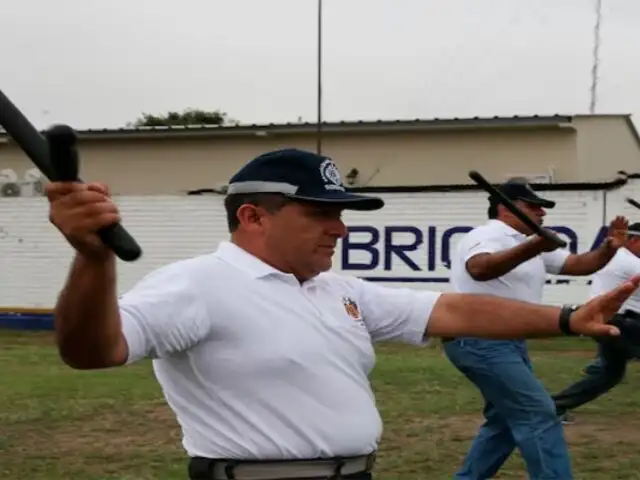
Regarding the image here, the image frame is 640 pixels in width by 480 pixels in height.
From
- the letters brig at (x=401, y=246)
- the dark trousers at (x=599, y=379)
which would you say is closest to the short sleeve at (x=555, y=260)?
the dark trousers at (x=599, y=379)

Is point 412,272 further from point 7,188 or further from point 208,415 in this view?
point 208,415

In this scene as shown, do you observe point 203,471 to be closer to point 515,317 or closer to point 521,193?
point 515,317

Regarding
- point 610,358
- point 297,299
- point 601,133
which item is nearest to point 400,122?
point 601,133

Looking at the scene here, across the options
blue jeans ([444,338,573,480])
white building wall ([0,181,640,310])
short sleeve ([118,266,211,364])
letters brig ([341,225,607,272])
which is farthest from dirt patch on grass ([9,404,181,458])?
letters brig ([341,225,607,272])

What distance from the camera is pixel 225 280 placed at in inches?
127

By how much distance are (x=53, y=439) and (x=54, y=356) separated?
774 cm

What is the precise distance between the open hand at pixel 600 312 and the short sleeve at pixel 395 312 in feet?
1.76

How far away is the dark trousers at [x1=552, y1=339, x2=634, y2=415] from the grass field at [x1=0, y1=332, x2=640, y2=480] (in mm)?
260

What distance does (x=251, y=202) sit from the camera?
11.3ft

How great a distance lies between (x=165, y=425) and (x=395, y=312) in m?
6.96

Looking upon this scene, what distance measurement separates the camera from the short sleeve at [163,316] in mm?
2932

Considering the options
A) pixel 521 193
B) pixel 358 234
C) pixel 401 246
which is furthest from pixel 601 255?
pixel 358 234

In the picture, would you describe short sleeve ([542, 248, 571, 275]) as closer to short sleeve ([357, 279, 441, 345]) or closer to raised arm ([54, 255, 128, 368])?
short sleeve ([357, 279, 441, 345])

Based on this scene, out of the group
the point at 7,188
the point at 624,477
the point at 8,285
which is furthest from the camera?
the point at 7,188
